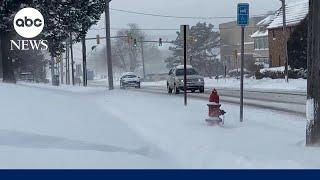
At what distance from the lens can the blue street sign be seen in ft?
44.8

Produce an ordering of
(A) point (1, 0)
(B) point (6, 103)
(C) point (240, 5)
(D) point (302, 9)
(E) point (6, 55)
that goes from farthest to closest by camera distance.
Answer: (D) point (302, 9) → (E) point (6, 55) → (A) point (1, 0) → (B) point (6, 103) → (C) point (240, 5)

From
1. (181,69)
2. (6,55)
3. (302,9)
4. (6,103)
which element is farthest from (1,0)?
(302,9)

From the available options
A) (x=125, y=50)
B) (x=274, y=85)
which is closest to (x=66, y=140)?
(x=274, y=85)

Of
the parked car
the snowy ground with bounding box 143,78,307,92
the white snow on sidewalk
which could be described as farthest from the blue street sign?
the snowy ground with bounding box 143,78,307,92

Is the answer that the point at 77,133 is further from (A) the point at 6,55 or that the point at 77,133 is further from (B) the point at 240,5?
(A) the point at 6,55

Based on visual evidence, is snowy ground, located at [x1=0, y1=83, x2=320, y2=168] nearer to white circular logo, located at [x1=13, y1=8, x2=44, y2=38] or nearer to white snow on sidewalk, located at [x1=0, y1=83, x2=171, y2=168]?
white snow on sidewalk, located at [x1=0, y1=83, x2=171, y2=168]

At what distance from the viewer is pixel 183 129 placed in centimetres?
1284

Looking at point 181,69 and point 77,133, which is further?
point 181,69

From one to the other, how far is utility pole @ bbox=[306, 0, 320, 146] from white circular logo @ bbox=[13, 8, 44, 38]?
26.9 m

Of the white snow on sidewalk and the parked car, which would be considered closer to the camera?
the white snow on sidewalk

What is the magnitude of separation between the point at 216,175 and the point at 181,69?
29.4 metres


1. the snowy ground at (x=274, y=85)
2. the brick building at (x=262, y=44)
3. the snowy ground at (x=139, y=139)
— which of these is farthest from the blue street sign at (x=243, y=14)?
the brick building at (x=262, y=44)

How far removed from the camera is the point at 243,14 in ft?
45.2

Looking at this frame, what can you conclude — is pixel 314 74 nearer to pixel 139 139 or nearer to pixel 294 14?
pixel 139 139
